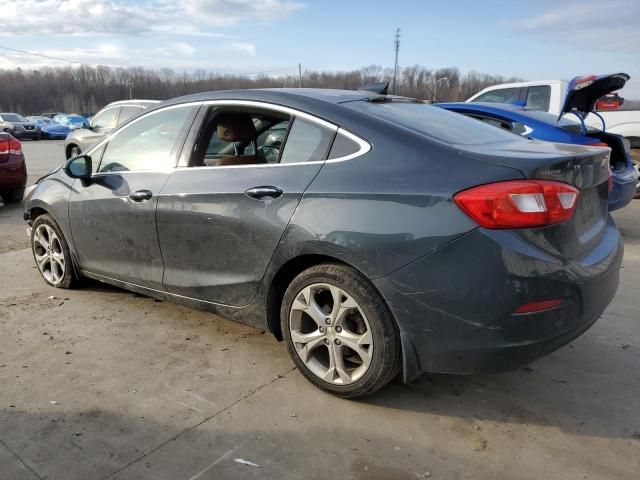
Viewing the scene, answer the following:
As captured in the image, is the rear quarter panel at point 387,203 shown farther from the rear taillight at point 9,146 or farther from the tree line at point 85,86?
the tree line at point 85,86

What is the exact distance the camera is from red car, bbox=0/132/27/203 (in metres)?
8.42

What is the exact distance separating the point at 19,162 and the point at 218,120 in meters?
6.63

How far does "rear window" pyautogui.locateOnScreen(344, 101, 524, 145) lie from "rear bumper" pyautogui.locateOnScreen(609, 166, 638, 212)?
3.21 m

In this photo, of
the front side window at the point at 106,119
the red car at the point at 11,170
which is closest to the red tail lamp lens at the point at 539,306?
the red car at the point at 11,170

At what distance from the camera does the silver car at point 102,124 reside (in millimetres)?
11898

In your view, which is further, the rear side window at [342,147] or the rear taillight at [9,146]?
the rear taillight at [9,146]

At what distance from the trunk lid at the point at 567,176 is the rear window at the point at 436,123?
139mm

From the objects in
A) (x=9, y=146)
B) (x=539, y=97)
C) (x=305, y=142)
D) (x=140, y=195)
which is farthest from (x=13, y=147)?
(x=539, y=97)

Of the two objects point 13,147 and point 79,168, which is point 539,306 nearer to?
point 79,168

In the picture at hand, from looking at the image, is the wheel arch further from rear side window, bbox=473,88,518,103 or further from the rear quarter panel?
rear side window, bbox=473,88,518,103

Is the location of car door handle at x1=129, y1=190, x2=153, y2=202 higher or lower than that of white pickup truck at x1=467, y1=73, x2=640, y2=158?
lower

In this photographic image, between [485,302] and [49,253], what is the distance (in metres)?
3.77

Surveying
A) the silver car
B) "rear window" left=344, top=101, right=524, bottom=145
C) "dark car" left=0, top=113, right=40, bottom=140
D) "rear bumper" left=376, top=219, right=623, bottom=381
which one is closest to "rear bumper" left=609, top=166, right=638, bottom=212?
"rear window" left=344, top=101, right=524, bottom=145

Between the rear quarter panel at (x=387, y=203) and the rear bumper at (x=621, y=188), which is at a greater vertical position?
the rear quarter panel at (x=387, y=203)
